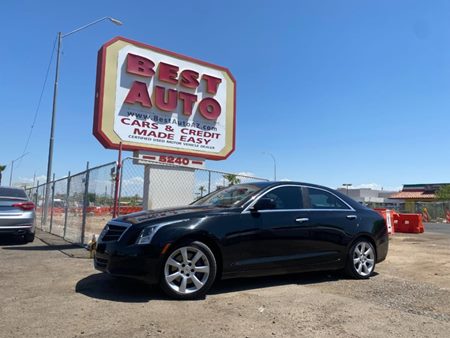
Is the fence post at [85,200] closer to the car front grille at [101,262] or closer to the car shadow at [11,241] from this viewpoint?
the car shadow at [11,241]

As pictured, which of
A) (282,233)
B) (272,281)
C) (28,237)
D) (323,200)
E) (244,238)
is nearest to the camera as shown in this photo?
(244,238)

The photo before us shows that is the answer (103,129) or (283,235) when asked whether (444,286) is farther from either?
(103,129)

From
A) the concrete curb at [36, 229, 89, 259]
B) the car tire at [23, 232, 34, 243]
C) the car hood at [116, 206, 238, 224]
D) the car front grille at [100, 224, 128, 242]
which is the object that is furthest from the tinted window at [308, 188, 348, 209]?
the car tire at [23, 232, 34, 243]

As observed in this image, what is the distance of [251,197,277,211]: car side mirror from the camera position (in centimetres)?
611

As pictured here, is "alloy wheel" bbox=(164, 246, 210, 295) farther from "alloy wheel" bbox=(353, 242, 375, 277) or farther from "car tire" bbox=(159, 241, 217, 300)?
"alloy wheel" bbox=(353, 242, 375, 277)

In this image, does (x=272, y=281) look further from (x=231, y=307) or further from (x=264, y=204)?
(x=231, y=307)

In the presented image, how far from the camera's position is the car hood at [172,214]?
5529 millimetres

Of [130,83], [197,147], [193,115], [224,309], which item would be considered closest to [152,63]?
[130,83]

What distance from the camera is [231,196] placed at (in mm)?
6648

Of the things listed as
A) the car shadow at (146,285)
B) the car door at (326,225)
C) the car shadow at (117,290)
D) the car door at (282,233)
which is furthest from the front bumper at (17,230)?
the car door at (326,225)

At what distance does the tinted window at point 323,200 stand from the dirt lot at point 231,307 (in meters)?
1.16

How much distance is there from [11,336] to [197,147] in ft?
29.1

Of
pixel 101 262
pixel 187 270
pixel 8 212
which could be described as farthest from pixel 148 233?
pixel 8 212

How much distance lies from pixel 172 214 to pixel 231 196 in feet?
4.17
